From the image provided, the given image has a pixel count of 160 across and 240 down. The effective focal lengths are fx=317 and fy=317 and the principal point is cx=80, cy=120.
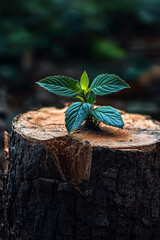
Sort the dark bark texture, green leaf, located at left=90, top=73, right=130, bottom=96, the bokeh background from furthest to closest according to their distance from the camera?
the bokeh background, green leaf, located at left=90, top=73, right=130, bottom=96, the dark bark texture

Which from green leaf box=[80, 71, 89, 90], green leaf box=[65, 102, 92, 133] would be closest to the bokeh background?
green leaf box=[80, 71, 89, 90]

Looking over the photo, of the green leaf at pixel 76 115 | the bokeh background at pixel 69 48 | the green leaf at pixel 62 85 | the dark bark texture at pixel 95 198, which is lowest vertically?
the dark bark texture at pixel 95 198

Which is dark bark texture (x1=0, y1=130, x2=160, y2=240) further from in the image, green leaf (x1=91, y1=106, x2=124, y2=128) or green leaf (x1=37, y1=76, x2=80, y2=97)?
green leaf (x1=37, y1=76, x2=80, y2=97)

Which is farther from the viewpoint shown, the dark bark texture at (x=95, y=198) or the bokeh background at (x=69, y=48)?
the bokeh background at (x=69, y=48)

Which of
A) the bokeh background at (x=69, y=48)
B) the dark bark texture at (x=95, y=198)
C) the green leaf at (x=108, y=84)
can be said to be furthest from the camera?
the bokeh background at (x=69, y=48)

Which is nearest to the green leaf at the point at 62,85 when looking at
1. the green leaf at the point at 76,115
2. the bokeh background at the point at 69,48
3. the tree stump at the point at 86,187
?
the green leaf at the point at 76,115

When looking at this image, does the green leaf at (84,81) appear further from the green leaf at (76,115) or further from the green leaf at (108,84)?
the green leaf at (76,115)

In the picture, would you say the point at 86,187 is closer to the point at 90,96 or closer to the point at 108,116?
the point at 108,116
